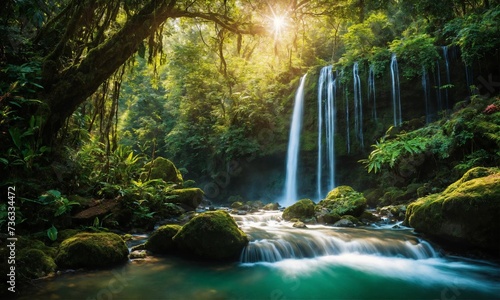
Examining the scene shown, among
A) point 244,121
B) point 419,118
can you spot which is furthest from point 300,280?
point 244,121

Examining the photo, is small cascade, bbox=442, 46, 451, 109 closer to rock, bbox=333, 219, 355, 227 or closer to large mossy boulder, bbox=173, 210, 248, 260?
rock, bbox=333, 219, 355, 227

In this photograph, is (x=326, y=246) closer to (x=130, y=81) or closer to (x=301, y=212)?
(x=301, y=212)

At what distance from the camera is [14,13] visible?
681 cm

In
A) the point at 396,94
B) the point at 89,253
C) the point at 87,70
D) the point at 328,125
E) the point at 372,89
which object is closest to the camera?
the point at 89,253

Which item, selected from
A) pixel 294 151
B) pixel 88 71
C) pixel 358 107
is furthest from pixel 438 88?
pixel 88 71

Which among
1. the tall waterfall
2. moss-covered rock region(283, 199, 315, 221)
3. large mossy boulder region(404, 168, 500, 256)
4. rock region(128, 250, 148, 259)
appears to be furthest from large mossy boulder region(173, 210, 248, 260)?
the tall waterfall

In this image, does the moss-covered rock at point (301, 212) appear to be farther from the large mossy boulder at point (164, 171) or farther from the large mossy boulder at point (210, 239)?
the large mossy boulder at point (164, 171)

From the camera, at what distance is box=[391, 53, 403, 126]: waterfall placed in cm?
1409

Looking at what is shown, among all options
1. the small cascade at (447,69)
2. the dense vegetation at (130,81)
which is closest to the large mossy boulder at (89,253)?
the dense vegetation at (130,81)

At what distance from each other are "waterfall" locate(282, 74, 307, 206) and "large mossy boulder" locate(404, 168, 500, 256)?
10.3 m

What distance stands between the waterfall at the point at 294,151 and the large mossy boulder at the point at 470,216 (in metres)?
10.3

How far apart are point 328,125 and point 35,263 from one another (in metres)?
13.9

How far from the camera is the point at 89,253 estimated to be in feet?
15.7

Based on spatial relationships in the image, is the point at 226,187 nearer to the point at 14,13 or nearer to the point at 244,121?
the point at 244,121
